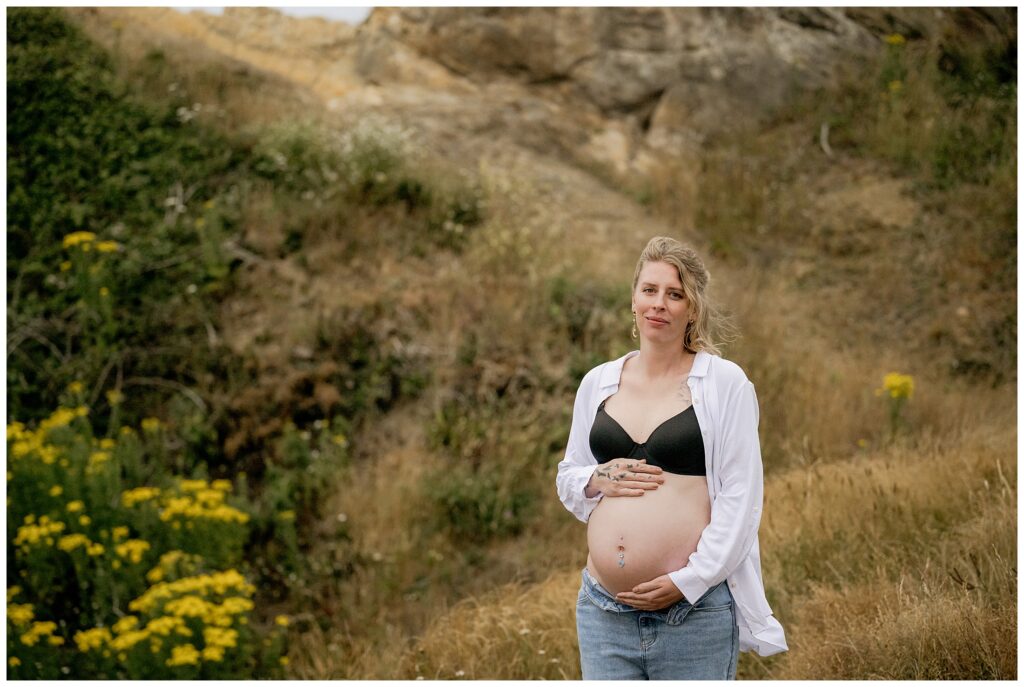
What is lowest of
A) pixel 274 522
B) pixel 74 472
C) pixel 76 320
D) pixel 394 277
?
pixel 274 522

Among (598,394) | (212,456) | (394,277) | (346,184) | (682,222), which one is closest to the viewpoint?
(598,394)

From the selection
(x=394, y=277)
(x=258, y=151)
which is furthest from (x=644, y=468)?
(x=258, y=151)

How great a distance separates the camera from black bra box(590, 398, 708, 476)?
284 cm

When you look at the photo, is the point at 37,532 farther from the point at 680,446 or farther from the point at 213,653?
the point at 680,446

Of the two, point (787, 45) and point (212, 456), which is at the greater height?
point (787, 45)

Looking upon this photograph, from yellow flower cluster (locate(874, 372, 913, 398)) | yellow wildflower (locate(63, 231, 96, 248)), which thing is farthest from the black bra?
yellow wildflower (locate(63, 231, 96, 248))

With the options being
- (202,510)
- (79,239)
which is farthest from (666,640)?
(79,239)

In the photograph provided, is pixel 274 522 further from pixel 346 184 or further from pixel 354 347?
pixel 346 184

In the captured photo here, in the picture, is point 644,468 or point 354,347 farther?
point 354,347

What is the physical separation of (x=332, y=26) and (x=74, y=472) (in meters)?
9.33

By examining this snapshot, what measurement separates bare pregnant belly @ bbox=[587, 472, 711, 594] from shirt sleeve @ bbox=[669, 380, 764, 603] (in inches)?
2.0

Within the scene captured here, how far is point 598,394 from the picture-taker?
3090 mm

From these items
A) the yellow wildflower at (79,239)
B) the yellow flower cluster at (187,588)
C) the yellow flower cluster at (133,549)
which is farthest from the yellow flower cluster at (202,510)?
the yellow wildflower at (79,239)

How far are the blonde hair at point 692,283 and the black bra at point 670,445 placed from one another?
265 mm
